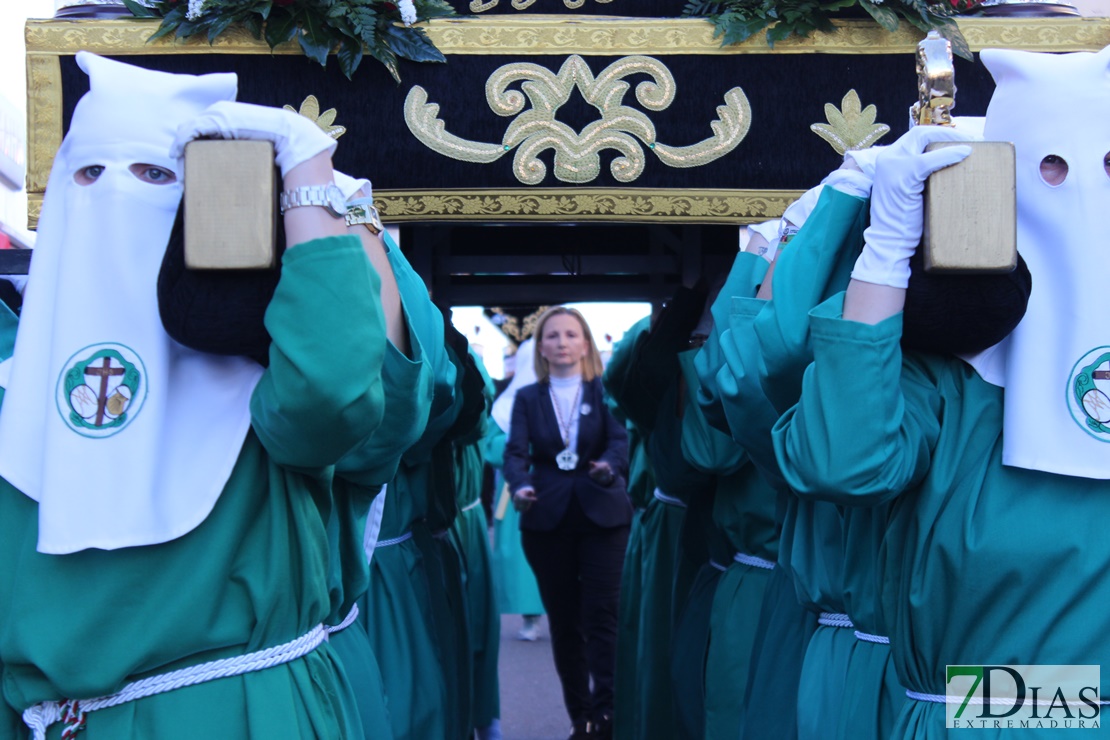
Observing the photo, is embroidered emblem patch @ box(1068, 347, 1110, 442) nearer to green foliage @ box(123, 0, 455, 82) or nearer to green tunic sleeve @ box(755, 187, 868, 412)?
green tunic sleeve @ box(755, 187, 868, 412)

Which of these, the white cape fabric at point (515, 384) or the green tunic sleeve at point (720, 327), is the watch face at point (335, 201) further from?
the white cape fabric at point (515, 384)

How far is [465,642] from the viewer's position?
15.4ft

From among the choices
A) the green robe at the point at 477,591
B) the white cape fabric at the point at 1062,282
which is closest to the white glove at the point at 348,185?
the white cape fabric at the point at 1062,282

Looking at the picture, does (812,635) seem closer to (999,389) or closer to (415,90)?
(999,389)

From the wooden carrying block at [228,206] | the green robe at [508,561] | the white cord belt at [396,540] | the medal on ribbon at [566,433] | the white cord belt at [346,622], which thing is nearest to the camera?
the wooden carrying block at [228,206]

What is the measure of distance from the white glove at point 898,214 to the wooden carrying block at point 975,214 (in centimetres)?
6

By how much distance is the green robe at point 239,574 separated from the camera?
6.21 ft

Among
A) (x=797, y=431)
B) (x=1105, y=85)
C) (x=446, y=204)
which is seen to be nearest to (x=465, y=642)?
(x=446, y=204)

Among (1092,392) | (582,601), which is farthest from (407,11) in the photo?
(582,601)

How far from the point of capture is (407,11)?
3193 mm

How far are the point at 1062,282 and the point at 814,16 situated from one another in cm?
145

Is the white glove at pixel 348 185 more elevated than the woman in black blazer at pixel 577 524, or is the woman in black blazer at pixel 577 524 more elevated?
the white glove at pixel 348 185

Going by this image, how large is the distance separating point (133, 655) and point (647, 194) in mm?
1905

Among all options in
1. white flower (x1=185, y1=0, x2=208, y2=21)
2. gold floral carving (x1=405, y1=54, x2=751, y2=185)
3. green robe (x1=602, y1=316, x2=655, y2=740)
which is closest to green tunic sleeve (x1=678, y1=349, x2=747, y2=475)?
gold floral carving (x1=405, y1=54, x2=751, y2=185)
